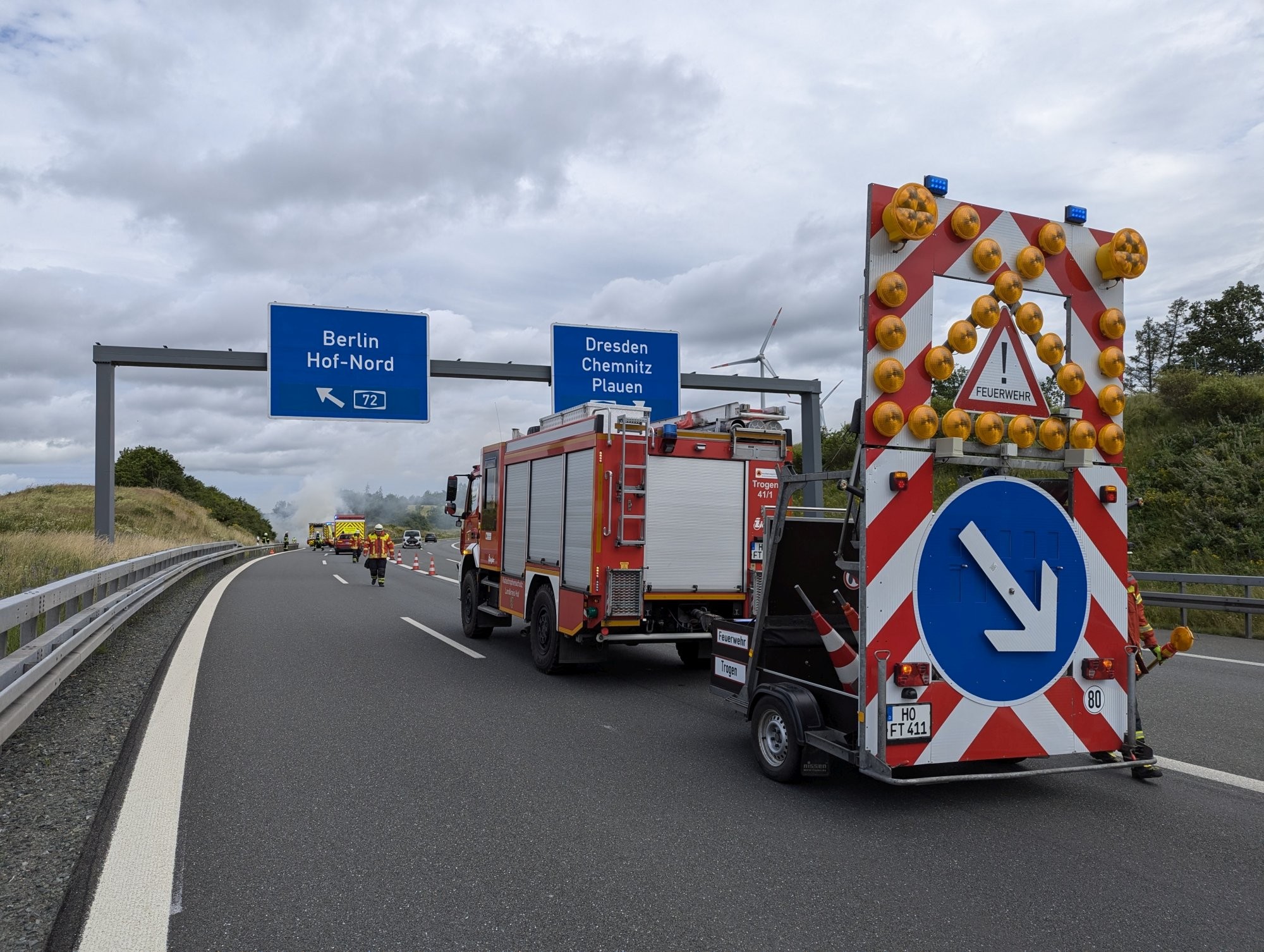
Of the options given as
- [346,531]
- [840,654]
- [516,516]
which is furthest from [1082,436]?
[346,531]

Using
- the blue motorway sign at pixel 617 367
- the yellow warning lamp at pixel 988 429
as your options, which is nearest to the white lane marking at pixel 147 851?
the yellow warning lamp at pixel 988 429

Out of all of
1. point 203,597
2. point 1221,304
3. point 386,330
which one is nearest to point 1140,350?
point 1221,304

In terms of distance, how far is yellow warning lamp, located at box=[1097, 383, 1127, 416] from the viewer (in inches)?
202

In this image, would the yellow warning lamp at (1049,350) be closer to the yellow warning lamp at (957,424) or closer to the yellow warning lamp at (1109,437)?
the yellow warning lamp at (1109,437)

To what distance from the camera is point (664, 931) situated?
3371mm

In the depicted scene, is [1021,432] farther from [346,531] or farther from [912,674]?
[346,531]

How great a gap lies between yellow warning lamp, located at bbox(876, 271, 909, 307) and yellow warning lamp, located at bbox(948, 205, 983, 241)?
1.62 ft

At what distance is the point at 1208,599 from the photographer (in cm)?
1266

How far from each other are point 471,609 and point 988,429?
339 inches

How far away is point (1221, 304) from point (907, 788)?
128 ft

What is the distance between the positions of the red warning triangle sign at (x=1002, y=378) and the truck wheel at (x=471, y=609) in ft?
27.3

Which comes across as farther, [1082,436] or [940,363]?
[1082,436]

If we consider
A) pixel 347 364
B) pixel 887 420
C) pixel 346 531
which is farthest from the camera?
pixel 346 531

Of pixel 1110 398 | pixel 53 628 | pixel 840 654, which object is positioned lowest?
pixel 53 628
